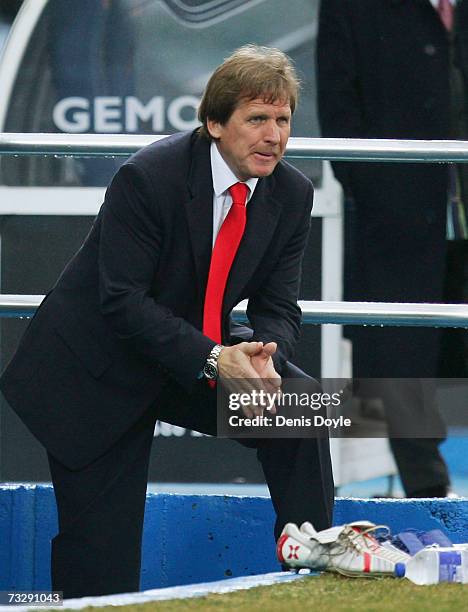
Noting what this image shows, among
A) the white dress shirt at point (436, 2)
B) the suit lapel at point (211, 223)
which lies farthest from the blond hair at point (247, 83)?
the white dress shirt at point (436, 2)

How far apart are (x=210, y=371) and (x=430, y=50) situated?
5.98ft

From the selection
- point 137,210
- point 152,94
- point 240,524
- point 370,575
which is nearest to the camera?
point 370,575

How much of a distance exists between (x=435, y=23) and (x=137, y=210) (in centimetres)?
178

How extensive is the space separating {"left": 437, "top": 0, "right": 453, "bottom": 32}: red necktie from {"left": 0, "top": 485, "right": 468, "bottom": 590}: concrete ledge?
4.99 feet

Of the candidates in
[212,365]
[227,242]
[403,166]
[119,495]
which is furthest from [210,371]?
[403,166]

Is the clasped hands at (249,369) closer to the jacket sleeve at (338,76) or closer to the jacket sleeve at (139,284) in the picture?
the jacket sleeve at (139,284)

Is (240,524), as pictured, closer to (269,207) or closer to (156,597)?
(269,207)

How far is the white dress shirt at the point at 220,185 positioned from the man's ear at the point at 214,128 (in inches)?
1.2

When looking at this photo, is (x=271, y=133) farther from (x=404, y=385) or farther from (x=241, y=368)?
(x=404, y=385)

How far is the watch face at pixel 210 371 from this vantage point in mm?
3340

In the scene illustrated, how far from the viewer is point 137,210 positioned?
11.0ft

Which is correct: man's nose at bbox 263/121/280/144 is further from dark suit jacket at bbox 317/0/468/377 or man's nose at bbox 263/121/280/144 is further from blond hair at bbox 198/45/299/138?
dark suit jacket at bbox 317/0/468/377

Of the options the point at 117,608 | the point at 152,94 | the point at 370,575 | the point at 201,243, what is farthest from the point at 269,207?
the point at 152,94
